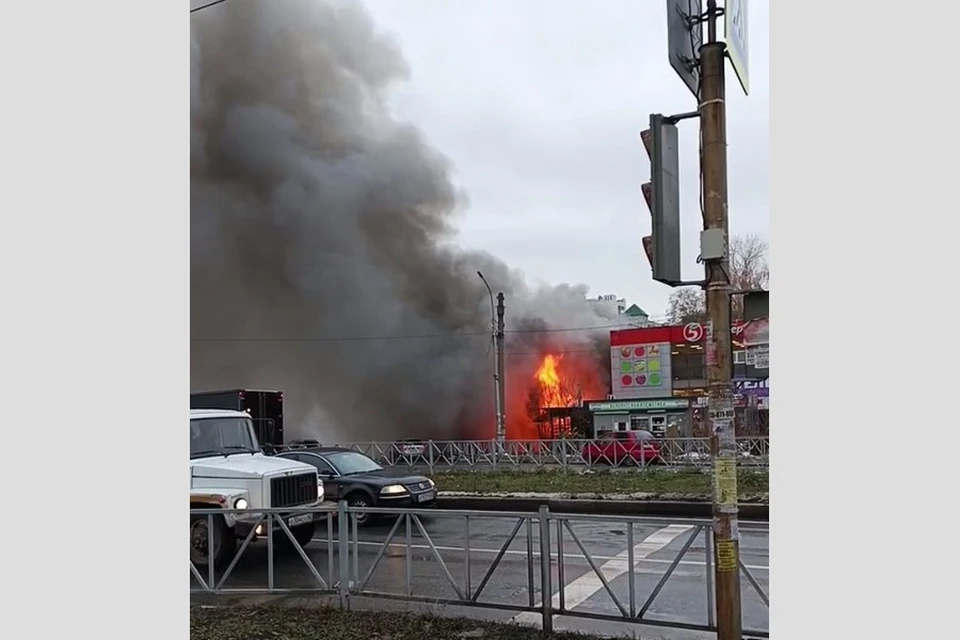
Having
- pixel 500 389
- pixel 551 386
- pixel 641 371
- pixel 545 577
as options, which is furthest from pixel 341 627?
pixel 551 386

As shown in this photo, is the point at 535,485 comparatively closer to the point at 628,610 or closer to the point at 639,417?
the point at 628,610

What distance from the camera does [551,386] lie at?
4209 cm

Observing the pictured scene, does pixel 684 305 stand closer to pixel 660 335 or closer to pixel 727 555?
pixel 660 335

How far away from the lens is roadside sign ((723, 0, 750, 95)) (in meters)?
3.64

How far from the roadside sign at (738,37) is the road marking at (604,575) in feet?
9.76

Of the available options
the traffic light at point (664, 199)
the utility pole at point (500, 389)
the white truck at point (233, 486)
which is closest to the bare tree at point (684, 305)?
the utility pole at point (500, 389)

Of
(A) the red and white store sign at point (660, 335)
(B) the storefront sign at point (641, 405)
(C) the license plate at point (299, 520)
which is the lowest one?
(B) the storefront sign at point (641, 405)

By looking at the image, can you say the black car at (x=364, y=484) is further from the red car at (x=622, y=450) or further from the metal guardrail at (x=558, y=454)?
the red car at (x=622, y=450)

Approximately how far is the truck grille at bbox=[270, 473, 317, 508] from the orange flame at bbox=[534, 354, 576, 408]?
1241 inches

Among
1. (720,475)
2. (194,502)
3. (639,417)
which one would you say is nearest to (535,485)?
(194,502)

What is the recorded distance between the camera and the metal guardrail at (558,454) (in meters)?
20.4

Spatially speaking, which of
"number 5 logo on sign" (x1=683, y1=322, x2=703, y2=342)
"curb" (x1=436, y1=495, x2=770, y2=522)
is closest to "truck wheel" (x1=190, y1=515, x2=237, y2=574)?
"curb" (x1=436, y1=495, x2=770, y2=522)

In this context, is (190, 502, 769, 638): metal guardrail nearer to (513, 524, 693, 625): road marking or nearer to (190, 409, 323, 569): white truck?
(513, 524, 693, 625): road marking

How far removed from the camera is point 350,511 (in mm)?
7121
